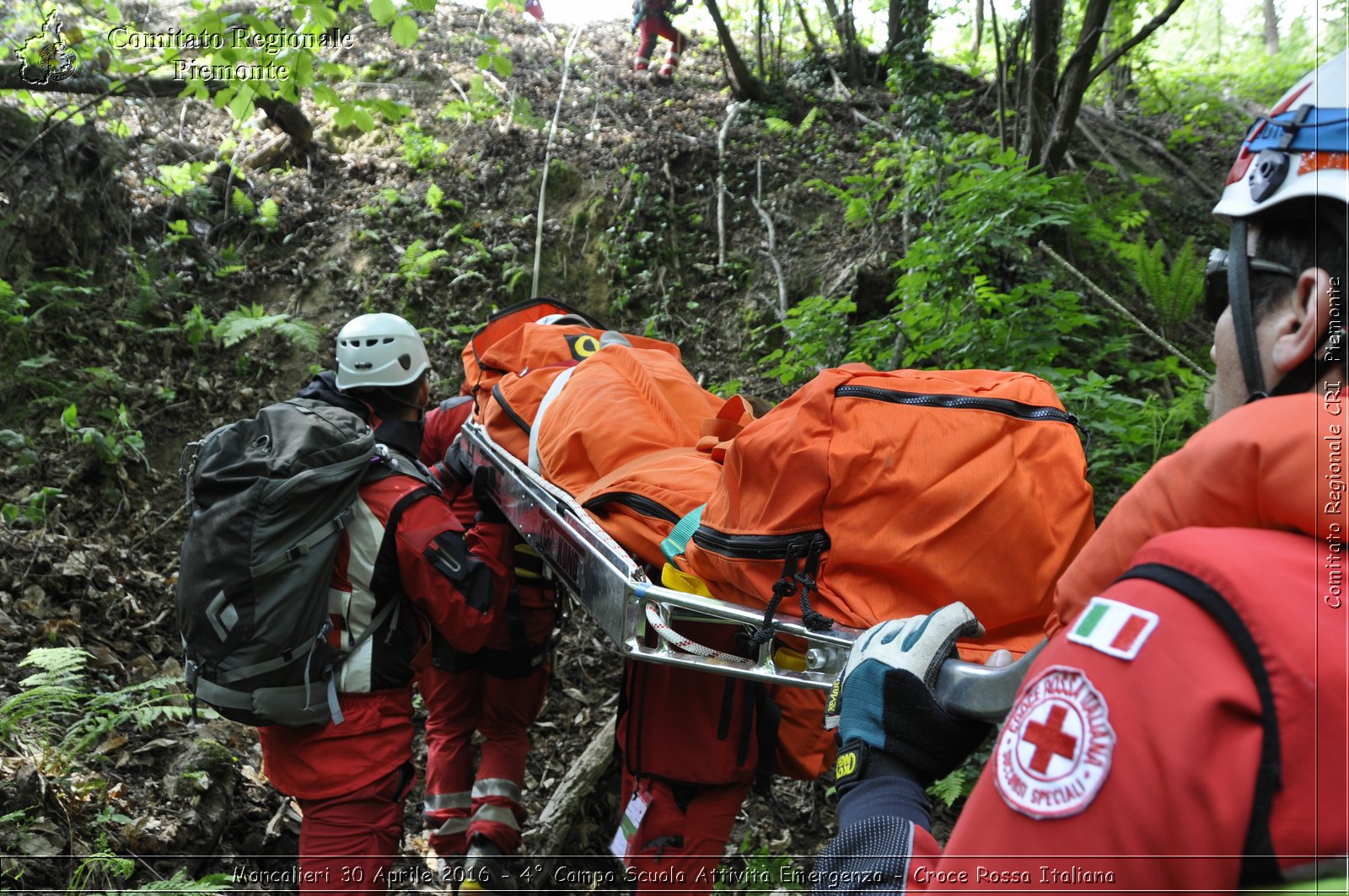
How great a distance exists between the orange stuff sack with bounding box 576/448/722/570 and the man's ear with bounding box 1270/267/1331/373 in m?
1.65

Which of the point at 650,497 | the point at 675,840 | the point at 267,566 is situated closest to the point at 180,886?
the point at 267,566

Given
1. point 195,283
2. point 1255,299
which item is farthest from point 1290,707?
point 195,283

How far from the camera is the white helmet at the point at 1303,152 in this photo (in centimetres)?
113

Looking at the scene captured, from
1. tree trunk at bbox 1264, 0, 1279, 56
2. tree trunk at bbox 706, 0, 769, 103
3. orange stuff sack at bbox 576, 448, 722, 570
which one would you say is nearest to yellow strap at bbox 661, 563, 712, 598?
orange stuff sack at bbox 576, 448, 722, 570

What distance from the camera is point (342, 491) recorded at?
3.14 metres

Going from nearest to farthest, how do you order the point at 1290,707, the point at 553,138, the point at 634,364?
1. the point at 1290,707
2. the point at 634,364
3. the point at 553,138

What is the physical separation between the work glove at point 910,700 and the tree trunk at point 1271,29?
18.2 meters

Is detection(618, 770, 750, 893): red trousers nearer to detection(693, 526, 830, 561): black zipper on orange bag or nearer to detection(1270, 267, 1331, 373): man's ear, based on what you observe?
detection(693, 526, 830, 561): black zipper on orange bag

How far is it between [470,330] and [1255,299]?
7.64m

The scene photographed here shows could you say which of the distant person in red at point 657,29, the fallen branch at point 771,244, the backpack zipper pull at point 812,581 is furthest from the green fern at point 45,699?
the distant person in red at point 657,29

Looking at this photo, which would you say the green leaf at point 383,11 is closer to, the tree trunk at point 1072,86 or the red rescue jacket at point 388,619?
the red rescue jacket at point 388,619

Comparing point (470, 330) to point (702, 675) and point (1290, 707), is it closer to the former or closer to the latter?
point (702, 675)

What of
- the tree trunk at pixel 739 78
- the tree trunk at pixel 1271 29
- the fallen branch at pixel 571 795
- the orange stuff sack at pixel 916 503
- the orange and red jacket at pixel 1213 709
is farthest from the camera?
the tree trunk at pixel 1271 29

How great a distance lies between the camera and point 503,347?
428cm
